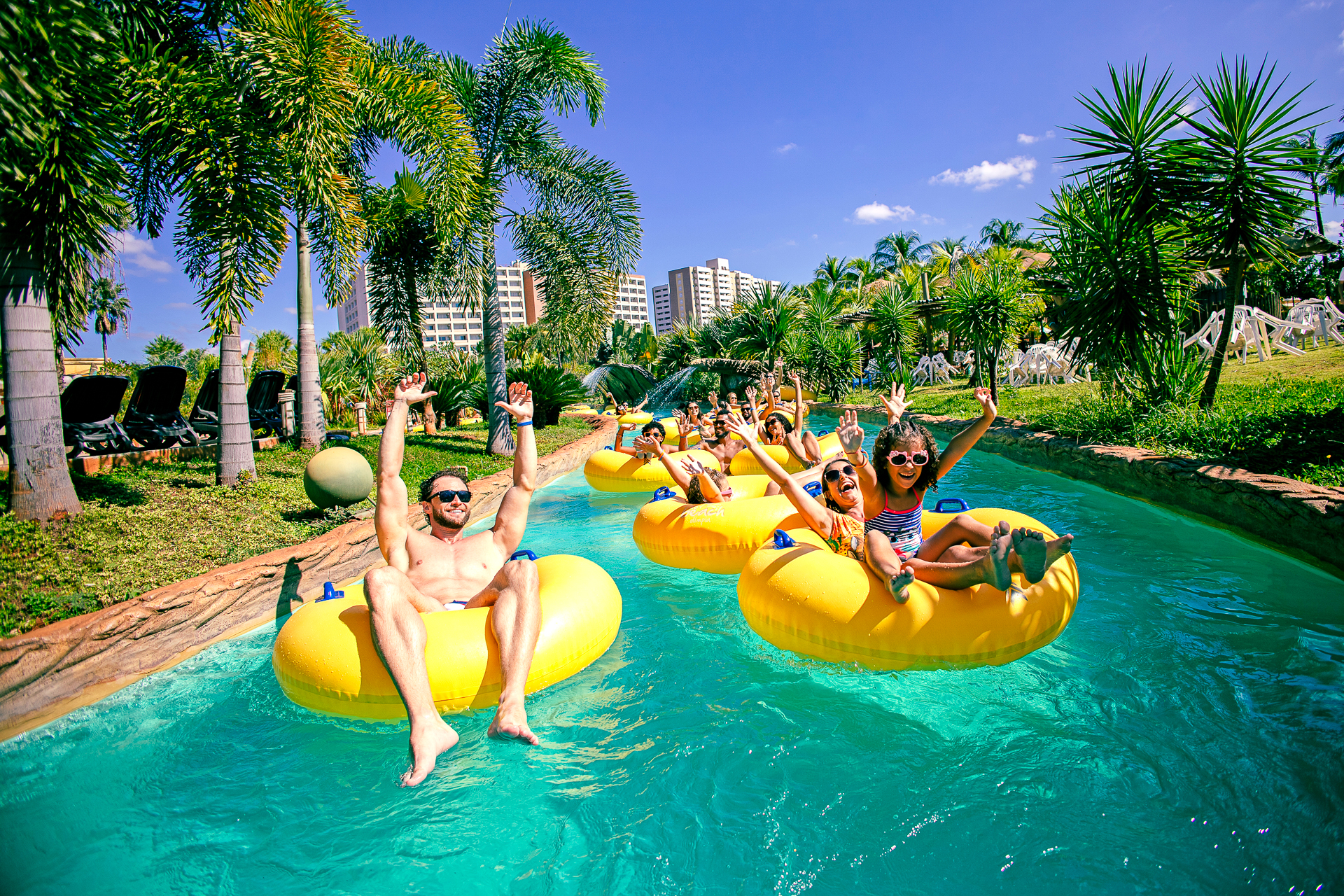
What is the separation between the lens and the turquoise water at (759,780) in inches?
90.8

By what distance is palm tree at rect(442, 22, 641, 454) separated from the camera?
10805 millimetres

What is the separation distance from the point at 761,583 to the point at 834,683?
65cm

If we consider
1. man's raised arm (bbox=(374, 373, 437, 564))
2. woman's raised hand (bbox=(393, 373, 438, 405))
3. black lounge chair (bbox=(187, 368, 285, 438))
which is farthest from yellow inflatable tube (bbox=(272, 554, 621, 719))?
black lounge chair (bbox=(187, 368, 285, 438))

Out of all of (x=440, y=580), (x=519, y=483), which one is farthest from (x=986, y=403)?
(x=440, y=580)

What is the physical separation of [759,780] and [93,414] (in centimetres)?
914

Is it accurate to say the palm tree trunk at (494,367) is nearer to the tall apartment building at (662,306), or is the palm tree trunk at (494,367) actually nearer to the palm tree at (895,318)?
the palm tree at (895,318)

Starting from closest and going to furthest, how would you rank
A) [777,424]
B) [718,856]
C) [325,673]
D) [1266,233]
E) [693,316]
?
[718,856] < [325,673] < [1266,233] < [777,424] < [693,316]

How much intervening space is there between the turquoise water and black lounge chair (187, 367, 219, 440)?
24.1 feet

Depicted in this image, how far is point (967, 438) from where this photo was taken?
3.84 metres

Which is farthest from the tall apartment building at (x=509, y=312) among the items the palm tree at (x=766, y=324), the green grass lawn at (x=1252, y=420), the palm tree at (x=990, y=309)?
the green grass lawn at (x=1252, y=420)

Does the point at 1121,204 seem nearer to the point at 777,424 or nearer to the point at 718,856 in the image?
the point at 777,424

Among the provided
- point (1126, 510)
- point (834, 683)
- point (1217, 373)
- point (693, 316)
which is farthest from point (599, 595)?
point (693, 316)

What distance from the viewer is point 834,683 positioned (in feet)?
11.5

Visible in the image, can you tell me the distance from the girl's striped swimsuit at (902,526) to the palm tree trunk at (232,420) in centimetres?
648
